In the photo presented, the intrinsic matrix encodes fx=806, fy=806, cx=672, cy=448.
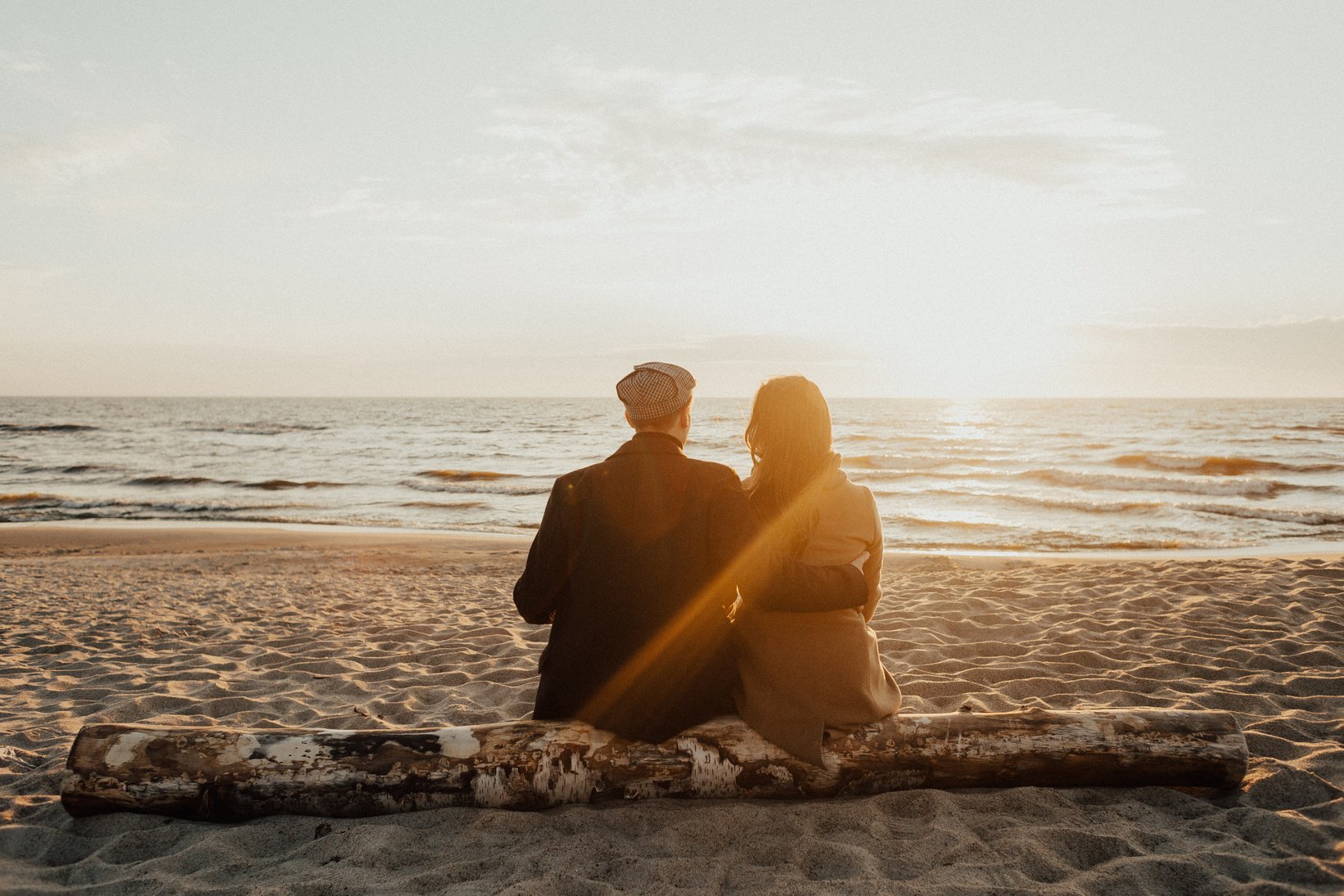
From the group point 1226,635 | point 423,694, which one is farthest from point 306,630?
point 1226,635

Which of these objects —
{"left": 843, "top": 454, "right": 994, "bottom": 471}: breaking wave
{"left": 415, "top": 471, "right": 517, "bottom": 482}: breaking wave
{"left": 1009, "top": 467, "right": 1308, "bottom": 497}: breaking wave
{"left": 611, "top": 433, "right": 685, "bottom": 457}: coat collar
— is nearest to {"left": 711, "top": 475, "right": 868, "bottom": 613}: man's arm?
{"left": 611, "top": 433, "right": 685, "bottom": 457}: coat collar

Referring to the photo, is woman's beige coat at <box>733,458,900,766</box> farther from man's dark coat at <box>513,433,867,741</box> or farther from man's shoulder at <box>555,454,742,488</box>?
man's shoulder at <box>555,454,742,488</box>

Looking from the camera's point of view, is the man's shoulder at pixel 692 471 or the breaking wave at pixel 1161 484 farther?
the breaking wave at pixel 1161 484

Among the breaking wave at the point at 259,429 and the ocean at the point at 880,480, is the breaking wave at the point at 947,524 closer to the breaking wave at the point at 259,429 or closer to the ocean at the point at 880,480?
the ocean at the point at 880,480

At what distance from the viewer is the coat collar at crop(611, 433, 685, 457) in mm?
3189

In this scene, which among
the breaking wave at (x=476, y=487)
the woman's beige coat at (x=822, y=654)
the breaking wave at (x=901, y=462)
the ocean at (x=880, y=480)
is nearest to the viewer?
the woman's beige coat at (x=822, y=654)

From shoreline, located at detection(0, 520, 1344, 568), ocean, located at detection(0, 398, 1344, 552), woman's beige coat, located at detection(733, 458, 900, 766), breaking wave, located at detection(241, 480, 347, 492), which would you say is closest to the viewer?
woman's beige coat, located at detection(733, 458, 900, 766)

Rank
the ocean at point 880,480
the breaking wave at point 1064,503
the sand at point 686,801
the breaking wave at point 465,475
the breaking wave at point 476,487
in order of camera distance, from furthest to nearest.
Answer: the breaking wave at point 465,475 < the breaking wave at point 476,487 < the breaking wave at point 1064,503 < the ocean at point 880,480 < the sand at point 686,801

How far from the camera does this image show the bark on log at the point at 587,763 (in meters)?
3.37

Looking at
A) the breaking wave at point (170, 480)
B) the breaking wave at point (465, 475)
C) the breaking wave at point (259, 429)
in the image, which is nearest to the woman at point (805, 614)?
the breaking wave at point (465, 475)

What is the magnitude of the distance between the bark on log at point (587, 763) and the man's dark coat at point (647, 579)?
0.88ft

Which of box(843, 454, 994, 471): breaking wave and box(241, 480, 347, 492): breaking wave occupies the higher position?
box(843, 454, 994, 471): breaking wave

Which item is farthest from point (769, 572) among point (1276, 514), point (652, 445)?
point (1276, 514)

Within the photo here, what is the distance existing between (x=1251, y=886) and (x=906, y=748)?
125 cm
